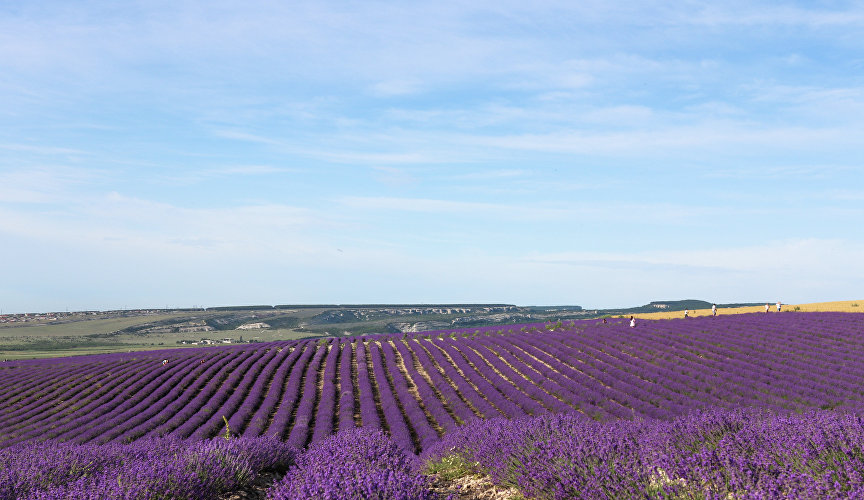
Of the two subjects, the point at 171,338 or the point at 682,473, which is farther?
the point at 171,338

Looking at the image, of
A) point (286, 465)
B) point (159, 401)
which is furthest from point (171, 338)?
point (286, 465)

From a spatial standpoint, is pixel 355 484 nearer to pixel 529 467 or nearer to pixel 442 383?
pixel 529 467

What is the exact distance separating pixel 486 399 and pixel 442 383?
236cm

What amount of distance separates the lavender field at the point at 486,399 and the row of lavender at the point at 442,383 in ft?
0.29

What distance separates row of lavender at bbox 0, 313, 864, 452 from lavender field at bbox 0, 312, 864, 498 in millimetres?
90

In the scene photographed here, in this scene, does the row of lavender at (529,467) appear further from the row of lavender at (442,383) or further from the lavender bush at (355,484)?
the row of lavender at (442,383)

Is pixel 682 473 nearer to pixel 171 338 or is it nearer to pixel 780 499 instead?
pixel 780 499

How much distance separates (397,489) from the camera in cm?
394

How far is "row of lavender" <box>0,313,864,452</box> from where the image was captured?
14.6 metres

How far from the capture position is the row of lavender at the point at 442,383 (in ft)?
48.0

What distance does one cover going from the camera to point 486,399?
16750 mm

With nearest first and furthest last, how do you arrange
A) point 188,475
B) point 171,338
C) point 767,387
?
point 188,475 < point 767,387 < point 171,338

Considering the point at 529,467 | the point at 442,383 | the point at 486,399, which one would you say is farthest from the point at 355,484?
the point at 442,383

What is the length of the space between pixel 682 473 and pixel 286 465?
503cm
